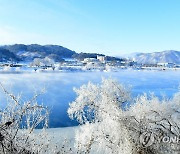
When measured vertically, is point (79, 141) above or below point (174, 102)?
below

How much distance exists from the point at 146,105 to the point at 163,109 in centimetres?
61

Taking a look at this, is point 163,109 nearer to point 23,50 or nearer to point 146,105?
point 146,105

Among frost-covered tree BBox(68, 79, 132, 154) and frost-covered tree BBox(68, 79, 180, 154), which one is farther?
frost-covered tree BBox(68, 79, 132, 154)

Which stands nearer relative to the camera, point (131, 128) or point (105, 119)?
point (131, 128)

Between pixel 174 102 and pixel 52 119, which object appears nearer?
pixel 174 102

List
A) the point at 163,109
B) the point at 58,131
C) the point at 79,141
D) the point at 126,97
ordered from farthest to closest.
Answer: the point at 58,131, the point at 126,97, the point at 79,141, the point at 163,109

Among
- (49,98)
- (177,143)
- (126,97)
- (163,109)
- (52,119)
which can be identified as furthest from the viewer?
(49,98)

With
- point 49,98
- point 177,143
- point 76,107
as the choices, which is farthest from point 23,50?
point 177,143

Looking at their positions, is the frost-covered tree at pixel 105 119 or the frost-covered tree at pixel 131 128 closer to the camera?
the frost-covered tree at pixel 131 128

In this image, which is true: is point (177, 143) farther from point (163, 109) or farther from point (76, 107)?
point (76, 107)

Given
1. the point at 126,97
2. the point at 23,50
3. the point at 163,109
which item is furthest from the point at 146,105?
the point at 23,50

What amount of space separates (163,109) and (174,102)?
93cm

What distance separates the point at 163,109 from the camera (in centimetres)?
1016

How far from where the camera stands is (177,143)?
353 inches
